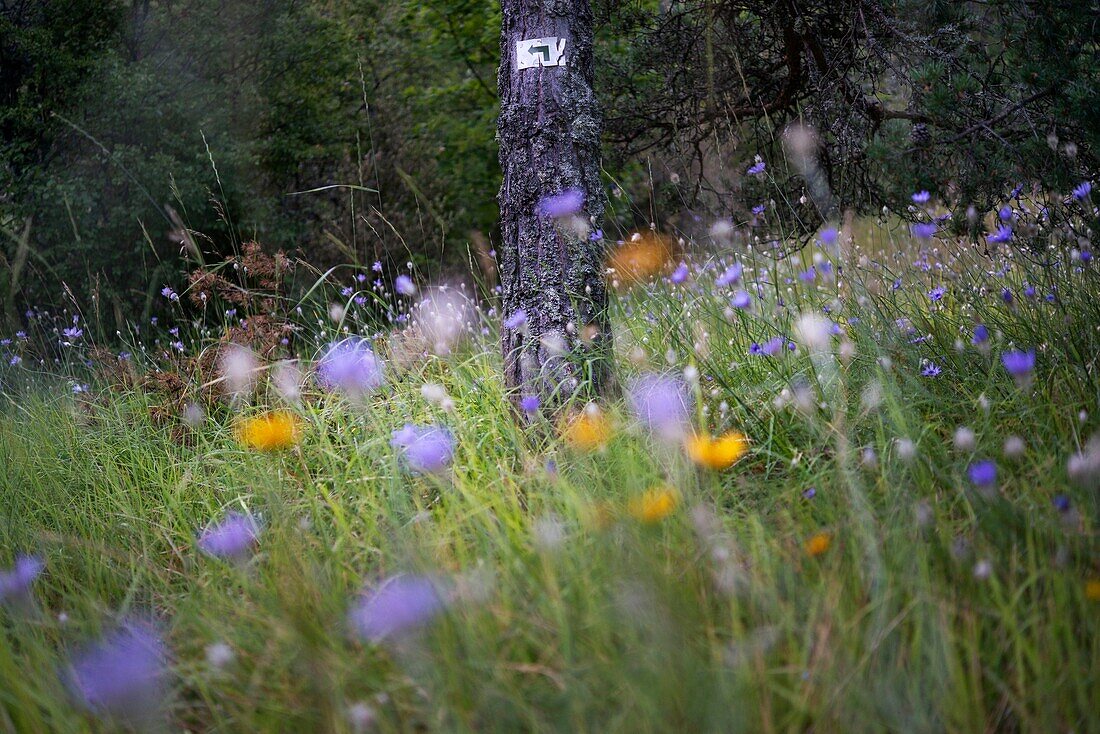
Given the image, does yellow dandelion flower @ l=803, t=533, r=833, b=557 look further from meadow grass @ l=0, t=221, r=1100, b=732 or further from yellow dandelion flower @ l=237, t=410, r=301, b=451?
yellow dandelion flower @ l=237, t=410, r=301, b=451

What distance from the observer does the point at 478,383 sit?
2787 mm

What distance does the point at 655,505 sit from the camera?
1716 mm

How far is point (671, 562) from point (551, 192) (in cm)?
131

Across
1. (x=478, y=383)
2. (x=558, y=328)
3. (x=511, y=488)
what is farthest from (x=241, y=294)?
(x=511, y=488)

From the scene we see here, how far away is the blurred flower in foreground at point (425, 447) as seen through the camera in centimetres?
189

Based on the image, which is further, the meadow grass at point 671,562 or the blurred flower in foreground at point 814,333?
the blurred flower in foreground at point 814,333

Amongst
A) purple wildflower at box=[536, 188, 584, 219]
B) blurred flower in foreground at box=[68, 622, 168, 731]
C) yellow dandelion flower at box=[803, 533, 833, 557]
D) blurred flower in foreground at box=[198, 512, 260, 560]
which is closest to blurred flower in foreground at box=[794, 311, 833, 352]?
yellow dandelion flower at box=[803, 533, 833, 557]

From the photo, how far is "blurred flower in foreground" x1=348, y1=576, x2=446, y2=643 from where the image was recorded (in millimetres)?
1475

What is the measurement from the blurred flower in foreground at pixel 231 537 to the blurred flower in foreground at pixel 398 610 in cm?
37

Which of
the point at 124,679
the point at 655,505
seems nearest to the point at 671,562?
the point at 655,505

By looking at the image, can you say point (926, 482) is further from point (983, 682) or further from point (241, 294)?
point (241, 294)

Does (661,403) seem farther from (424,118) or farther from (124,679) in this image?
(424,118)

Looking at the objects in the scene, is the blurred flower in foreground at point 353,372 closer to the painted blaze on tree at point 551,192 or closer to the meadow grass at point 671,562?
the meadow grass at point 671,562

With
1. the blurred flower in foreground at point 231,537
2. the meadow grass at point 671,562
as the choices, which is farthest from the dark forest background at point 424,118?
the blurred flower in foreground at point 231,537
